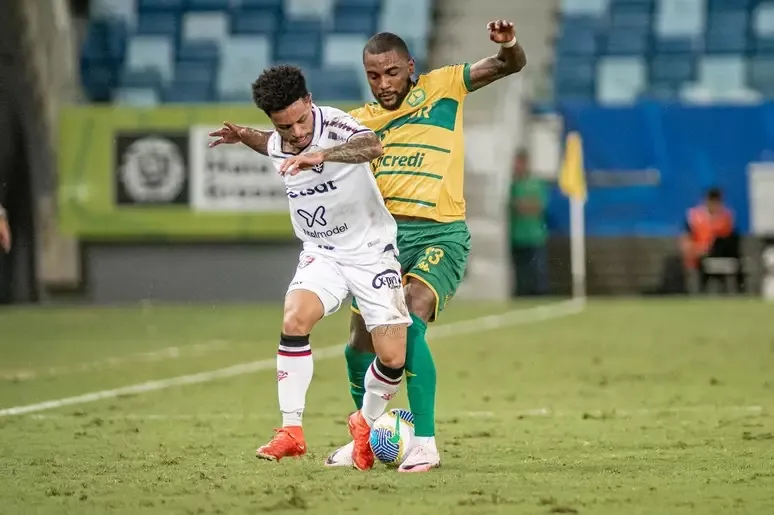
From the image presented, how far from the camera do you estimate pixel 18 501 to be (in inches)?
234

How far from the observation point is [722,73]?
946 inches

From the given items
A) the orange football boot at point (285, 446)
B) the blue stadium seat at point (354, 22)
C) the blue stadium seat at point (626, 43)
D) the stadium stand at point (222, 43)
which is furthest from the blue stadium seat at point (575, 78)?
the orange football boot at point (285, 446)

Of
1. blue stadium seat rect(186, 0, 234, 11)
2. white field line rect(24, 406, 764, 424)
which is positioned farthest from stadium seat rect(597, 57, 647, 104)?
white field line rect(24, 406, 764, 424)

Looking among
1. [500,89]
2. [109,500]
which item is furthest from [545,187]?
[109,500]

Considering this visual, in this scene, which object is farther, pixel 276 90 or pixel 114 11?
pixel 114 11

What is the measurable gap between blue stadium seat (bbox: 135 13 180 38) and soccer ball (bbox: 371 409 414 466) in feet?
61.8

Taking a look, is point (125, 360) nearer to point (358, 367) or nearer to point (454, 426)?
point (454, 426)

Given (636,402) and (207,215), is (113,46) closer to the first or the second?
(207,215)

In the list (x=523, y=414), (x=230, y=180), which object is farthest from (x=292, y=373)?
(x=230, y=180)

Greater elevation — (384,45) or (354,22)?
(354,22)

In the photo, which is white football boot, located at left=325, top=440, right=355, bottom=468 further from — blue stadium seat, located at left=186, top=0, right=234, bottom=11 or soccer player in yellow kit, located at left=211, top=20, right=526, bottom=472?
blue stadium seat, located at left=186, top=0, right=234, bottom=11

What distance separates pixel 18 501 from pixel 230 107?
53.1ft

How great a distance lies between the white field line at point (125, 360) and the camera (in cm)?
1276

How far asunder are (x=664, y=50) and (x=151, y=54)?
8134 mm
